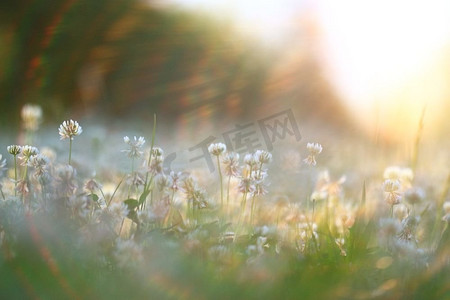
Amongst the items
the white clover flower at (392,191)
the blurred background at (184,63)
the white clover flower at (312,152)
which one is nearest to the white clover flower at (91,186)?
the white clover flower at (312,152)

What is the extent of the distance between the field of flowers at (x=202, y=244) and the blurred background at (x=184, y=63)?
4.86m

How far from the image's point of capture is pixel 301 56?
9016 millimetres

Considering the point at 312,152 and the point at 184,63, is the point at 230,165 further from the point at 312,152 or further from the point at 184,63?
the point at 184,63

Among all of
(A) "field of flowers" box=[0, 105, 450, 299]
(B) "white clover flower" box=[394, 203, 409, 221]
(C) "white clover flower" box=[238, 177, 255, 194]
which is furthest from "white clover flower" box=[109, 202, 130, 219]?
(B) "white clover flower" box=[394, 203, 409, 221]

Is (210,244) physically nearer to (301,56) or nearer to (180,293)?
(180,293)

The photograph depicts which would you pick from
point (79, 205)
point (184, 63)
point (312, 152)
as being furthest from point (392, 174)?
point (184, 63)

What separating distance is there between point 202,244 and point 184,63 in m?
6.41

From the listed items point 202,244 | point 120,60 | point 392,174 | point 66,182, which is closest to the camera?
point 202,244

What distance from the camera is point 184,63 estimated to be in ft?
27.1

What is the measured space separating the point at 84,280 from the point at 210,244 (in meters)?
0.57

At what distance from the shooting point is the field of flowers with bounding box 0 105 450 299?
1.61 metres

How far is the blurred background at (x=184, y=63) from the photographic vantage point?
7738 mm

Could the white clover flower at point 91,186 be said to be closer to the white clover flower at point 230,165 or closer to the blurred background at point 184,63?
the white clover flower at point 230,165

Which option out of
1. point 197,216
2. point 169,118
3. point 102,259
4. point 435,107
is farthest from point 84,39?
point 102,259
